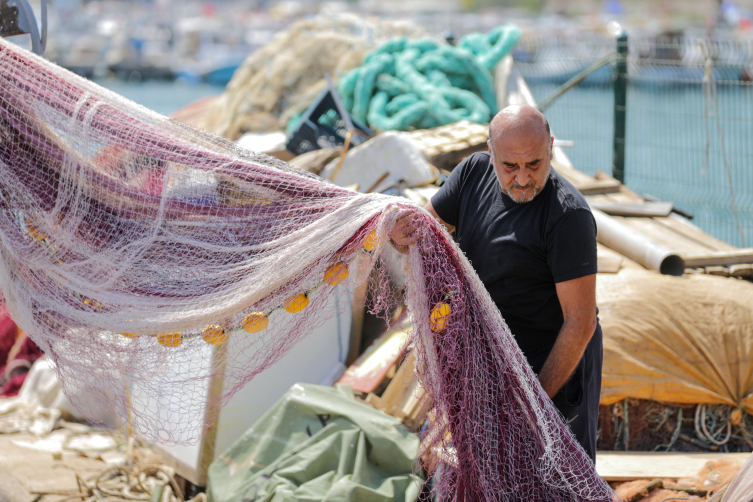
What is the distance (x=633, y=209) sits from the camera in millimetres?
4727

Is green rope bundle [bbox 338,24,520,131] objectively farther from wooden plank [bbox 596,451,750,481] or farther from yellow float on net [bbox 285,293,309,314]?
yellow float on net [bbox 285,293,309,314]

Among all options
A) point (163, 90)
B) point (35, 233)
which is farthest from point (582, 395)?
point (163, 90)

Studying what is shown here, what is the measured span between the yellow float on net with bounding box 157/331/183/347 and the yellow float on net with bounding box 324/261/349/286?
54 cm

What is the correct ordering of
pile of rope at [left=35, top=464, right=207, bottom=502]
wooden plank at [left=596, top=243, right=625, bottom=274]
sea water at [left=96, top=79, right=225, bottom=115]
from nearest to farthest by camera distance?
pile of rope at [left=35, top=464, right=207, bottom=502] < wooden plank at [left=596, top=243, right=625, bottom=274] < sea water at [left=96, top=79, right=225, bottom=115]

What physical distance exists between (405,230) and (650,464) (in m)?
1.85

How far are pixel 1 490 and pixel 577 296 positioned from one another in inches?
105

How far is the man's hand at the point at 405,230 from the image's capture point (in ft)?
6.81

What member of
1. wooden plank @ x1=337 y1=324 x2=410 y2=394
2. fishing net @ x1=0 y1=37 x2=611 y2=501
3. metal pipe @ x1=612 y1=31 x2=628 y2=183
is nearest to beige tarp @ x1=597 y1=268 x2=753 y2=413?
wooden plank @ x1=337 y1=324 x2=410 y2=394

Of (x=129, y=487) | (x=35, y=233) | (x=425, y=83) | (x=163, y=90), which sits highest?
(x=163, y=90)

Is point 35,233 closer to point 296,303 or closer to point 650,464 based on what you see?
point 296,303

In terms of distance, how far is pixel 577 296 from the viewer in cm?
206

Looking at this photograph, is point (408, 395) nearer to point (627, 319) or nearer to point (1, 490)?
point (627, 319)

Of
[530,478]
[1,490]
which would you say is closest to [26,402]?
[1,490]

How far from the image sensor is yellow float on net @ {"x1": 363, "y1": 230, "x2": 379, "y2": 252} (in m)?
2.09
